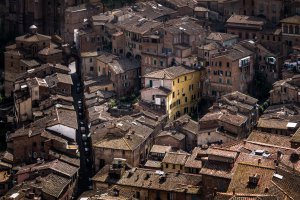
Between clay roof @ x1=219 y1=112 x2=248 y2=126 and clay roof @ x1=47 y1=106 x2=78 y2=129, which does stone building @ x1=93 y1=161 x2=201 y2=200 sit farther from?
clay roof @ x1=219 y1=112 x2=248 y2=126

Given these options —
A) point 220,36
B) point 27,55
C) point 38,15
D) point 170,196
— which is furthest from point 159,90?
point 38,15

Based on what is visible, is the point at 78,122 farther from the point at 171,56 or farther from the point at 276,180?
the point at 276,180

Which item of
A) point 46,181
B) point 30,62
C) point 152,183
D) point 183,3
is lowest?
point 46,181

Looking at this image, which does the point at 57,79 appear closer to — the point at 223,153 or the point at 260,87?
the point at 260,87

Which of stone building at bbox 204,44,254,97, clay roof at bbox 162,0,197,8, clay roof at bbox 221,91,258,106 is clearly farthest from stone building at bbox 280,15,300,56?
clay roof at bbox 162,0,197,8

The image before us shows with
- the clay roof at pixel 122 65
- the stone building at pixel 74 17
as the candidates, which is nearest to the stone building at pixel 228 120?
the clay roof at pixel 122 65

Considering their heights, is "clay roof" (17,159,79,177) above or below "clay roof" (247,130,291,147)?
below

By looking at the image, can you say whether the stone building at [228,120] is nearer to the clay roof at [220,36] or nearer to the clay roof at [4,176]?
the clay roof at [220,36]
